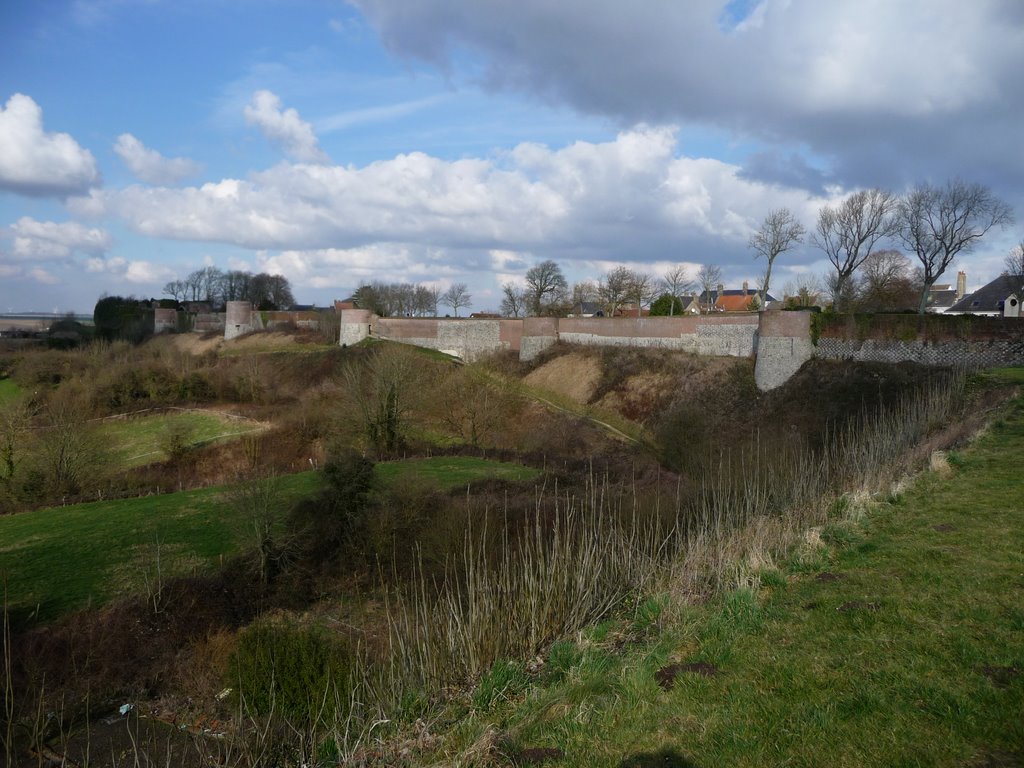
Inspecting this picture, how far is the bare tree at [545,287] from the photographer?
193 feet

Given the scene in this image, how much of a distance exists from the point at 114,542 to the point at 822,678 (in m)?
13.2

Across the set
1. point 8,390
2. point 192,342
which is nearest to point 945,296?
point 192,342

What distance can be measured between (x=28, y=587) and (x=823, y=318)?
76.1 feet

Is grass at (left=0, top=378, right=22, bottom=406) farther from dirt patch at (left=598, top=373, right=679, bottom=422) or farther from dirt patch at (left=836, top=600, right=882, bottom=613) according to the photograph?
dirt patch at (left=836, top=600, right=882, bottom=613)

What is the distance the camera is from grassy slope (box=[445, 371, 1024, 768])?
3361mm

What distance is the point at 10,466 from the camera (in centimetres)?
2050

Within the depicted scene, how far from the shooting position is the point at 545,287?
58812 millimetres

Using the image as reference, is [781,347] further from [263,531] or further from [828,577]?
[828,577]

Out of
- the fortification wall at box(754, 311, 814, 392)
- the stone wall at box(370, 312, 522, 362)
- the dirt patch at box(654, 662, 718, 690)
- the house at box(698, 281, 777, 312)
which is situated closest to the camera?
the dirt patch at box(654, 662, 718, 690)

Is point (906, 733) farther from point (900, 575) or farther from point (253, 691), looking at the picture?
point (253, 691)

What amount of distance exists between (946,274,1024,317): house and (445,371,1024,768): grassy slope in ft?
110

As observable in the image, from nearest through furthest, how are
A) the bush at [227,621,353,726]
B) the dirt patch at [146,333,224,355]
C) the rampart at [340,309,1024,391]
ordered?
the bush at [227,621,353,726]
the rampart at [340,309,1024,391]
the dirt patch at [146,333,224,355]

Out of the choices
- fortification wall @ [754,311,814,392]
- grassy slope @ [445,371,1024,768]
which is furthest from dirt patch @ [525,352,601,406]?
grassy slope @ [445,371,1024,768]

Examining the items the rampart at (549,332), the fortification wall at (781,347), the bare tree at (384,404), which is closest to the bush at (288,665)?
the bare tree at (384,404)
